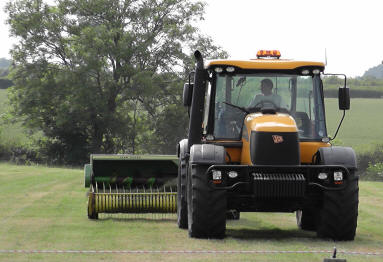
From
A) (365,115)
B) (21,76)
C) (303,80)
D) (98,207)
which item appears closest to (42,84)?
(21,76)

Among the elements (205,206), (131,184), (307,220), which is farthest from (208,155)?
(131,184)

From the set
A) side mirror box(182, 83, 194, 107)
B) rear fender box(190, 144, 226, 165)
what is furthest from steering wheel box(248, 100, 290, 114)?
side mirror box(182, 83, 194, 107)

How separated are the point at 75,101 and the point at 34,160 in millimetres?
5974

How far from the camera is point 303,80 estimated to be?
11.6 metres

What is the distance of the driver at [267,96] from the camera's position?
1140cm

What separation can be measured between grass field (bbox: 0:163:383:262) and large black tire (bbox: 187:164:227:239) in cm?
20

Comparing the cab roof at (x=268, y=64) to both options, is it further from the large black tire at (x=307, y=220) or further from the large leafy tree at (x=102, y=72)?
the large leafy tree at (x=102, y=72)

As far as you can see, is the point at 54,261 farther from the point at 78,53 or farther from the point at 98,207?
the point at 78,53

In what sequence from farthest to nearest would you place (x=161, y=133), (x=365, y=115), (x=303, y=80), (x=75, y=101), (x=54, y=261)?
(x=365, y=115) < (x=161, y=133) < (x=75, y=101) < (x=303, y=80) < (x=54, y=261)

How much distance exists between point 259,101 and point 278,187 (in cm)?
148

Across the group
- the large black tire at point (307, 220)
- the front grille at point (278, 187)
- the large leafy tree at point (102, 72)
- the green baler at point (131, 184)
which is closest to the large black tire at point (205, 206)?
the front grille at point (278, 187)

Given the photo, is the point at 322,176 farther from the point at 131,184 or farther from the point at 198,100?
the point at 131,184

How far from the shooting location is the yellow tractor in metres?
10.6

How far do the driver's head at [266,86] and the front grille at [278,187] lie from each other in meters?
1.47
